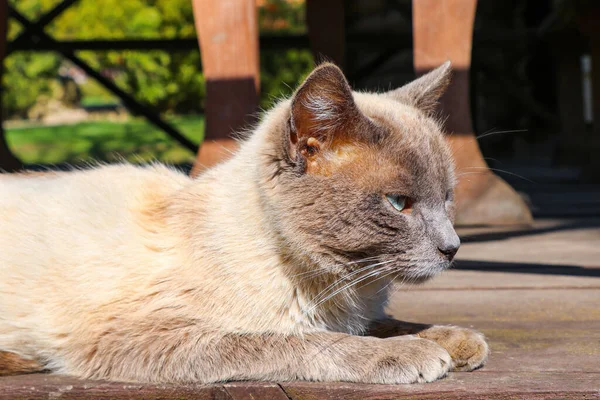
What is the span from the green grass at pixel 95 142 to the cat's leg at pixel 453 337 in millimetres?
6620

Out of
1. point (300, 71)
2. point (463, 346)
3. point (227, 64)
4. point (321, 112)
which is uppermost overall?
point (321, 112)

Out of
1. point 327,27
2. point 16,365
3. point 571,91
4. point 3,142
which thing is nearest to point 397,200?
point 16,365

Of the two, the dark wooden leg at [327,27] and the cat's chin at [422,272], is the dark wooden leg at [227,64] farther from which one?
the dark wooden leg at [327,27]

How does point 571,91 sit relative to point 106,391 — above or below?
below

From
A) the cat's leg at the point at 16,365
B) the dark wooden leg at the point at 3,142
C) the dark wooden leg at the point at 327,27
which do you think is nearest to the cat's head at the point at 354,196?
the cat's leg at the point at 16,365

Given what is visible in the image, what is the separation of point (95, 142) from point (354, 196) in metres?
7.77

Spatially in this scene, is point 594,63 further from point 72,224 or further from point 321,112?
point 72,224

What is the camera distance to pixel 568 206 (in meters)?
4.55

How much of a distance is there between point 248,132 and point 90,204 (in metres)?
0.50

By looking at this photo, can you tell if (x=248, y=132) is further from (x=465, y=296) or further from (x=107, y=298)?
(x=465, y=296)

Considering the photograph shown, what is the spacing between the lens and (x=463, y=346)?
6.36ft

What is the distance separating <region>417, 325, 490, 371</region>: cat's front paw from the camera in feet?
6.27

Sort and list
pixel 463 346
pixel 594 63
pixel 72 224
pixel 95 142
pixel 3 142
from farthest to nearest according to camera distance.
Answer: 1. pixel 95 142
2. pixel 594 63
3. pixel 3 142
4. pixel 72 224
5. pixel 463 346

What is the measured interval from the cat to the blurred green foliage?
6.81 meters
